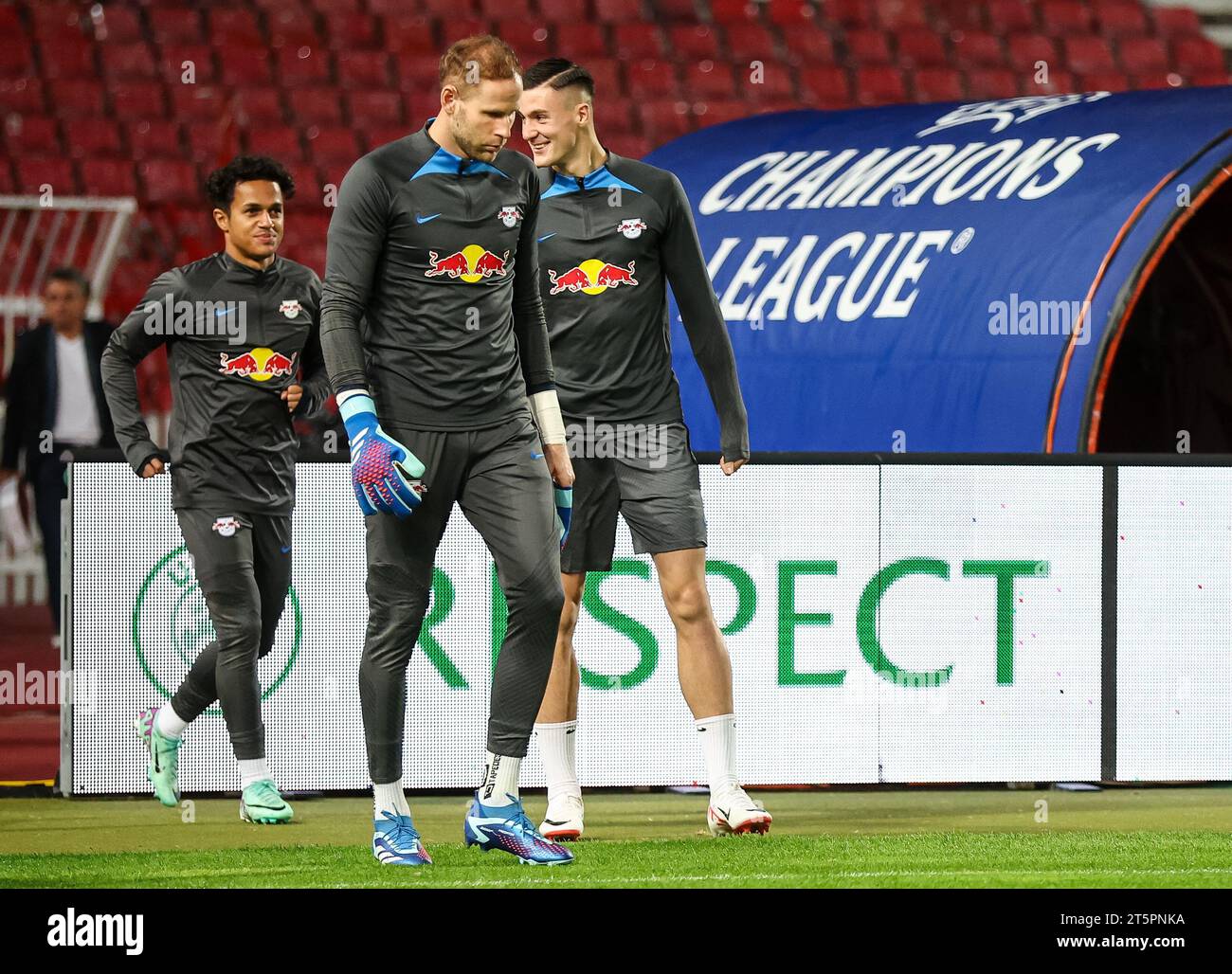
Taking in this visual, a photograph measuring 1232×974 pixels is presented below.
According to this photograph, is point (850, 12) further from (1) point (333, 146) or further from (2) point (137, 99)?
(2) point (137, 99)

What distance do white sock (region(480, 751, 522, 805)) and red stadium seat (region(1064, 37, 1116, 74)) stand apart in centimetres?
1394

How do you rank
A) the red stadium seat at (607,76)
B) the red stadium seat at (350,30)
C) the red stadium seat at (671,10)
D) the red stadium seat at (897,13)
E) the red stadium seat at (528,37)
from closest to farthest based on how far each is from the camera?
the red stadium seat at (350,30) → the red stadium seat at (528,37) → the red stadium seat at (607,76) → the red stadium seat at (671,10) → the red stadium seat at (897,13)

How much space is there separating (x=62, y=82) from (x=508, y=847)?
11102 mm

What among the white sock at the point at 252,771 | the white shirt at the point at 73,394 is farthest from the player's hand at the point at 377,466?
the white shirt at the point at 73,394

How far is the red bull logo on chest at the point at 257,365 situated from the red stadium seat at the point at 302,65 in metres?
9.70

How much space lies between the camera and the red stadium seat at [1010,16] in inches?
729

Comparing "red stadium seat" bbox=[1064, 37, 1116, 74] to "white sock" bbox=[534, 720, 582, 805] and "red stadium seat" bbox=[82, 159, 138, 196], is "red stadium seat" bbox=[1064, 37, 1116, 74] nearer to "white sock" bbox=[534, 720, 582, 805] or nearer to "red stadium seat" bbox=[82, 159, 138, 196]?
"red stadium seat" bbox=[82, 159, 138, 196]

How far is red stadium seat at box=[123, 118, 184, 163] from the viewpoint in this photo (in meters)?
15.4

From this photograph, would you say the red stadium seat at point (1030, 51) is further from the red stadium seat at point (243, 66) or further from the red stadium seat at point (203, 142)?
the red stadium seat at point (203, 142)

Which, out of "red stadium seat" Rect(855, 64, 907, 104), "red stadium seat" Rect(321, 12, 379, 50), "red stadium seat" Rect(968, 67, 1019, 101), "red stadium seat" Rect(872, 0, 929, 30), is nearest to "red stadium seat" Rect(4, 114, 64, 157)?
"red stadium seat" Rect(321, 12, 379, 50)

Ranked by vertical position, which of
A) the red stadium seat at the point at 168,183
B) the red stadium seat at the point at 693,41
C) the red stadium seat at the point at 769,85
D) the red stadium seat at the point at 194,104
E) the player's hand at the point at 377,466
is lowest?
the player's hand at the point at 377,466

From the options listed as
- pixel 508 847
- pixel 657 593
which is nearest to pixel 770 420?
pixel 657 593

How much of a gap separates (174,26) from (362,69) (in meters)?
1.36

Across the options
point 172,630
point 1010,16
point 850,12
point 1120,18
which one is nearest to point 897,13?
point 850,12
